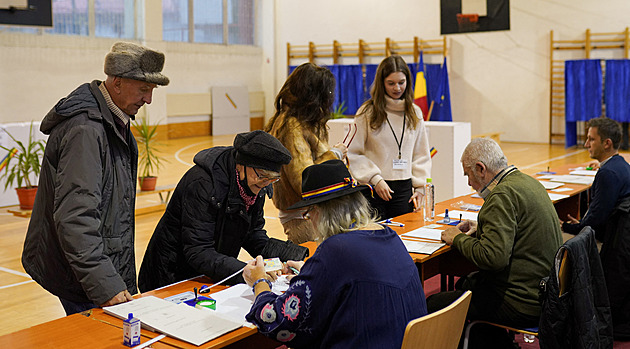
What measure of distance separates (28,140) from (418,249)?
6102 mm

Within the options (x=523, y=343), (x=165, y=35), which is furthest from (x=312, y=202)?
(x=165, y=35)

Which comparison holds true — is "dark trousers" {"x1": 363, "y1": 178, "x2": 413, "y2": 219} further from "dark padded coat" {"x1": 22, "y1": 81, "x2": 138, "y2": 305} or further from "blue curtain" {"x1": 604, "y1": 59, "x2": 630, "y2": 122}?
"blue curtain" {"x1": 604, "y1": 59, "x2": 630, "y2": 122}

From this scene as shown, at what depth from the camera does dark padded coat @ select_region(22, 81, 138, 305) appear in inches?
76.2

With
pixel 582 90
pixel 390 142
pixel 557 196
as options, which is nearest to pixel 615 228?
pixel 557 196

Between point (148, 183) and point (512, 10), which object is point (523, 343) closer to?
point (148, 183)

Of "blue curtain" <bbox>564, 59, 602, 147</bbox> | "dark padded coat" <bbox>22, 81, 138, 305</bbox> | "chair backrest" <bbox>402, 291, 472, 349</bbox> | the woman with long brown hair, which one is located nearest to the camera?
"chair backrest" <bbox>402, 291, 472, 349</bbox>

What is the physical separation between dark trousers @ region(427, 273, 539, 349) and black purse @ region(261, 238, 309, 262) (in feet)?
1.87

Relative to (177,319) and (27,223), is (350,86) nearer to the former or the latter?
(27,223)

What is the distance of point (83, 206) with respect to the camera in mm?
1937

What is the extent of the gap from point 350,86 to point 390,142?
11.4m

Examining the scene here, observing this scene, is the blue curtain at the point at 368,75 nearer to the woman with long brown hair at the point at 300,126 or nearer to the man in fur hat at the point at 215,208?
the woman with long brown hair at the point at 300,126

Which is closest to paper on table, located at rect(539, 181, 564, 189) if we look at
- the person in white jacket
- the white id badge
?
the person in white jacket

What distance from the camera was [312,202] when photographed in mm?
1789

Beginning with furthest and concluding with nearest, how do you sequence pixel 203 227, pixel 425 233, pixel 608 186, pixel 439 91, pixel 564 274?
pixel 439 91
pixel 608 186
pixel 425 233
pixel 564 274
pixel 203 227
